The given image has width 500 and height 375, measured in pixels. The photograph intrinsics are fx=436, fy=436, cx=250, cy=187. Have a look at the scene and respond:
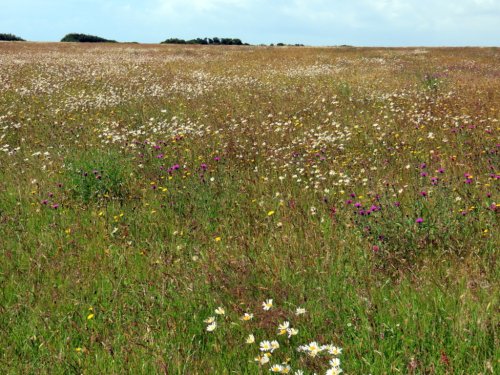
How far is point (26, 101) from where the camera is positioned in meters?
12.4

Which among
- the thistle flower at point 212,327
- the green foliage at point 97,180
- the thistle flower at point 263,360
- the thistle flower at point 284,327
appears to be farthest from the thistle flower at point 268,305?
the green foliage at point 97,180

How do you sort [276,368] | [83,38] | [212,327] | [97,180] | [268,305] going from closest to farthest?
[276,368] < [212,327] < [268,305] < [97,180] < [83,38]

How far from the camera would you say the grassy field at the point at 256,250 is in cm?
267

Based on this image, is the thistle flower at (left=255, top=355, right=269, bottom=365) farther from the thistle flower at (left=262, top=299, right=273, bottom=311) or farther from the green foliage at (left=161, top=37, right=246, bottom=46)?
the green foliage at (left=161, top=37, right=246, bottom=46)

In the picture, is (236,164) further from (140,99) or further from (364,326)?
(140,99)

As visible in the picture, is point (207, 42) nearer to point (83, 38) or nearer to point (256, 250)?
point (83, 38)

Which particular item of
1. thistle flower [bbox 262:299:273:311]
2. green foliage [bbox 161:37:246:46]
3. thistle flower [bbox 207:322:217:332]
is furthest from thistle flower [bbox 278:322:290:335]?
green foliage [bbox 161:37:246:46]

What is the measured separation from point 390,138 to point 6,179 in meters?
6.23

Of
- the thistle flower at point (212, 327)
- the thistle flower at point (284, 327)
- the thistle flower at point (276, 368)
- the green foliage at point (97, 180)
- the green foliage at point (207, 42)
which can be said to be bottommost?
the thistle flower at point (212, 327)

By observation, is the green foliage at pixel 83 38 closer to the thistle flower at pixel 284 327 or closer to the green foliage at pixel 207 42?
the green foliage at pixel 207 42

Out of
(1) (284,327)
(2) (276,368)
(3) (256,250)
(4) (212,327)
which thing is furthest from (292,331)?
(3) (256,250)

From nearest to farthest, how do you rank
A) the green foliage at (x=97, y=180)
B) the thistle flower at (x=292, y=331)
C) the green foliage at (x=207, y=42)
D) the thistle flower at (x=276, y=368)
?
the thistle flower at (x=276, y=368) → the thistle flower at (x=292, y=331) → the green foliage at (x=97, y=180) → the green foliage at (x=207, y=42)

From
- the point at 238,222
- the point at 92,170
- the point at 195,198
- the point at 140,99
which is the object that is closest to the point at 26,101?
the point at 140,99

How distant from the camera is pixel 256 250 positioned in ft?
13.2
